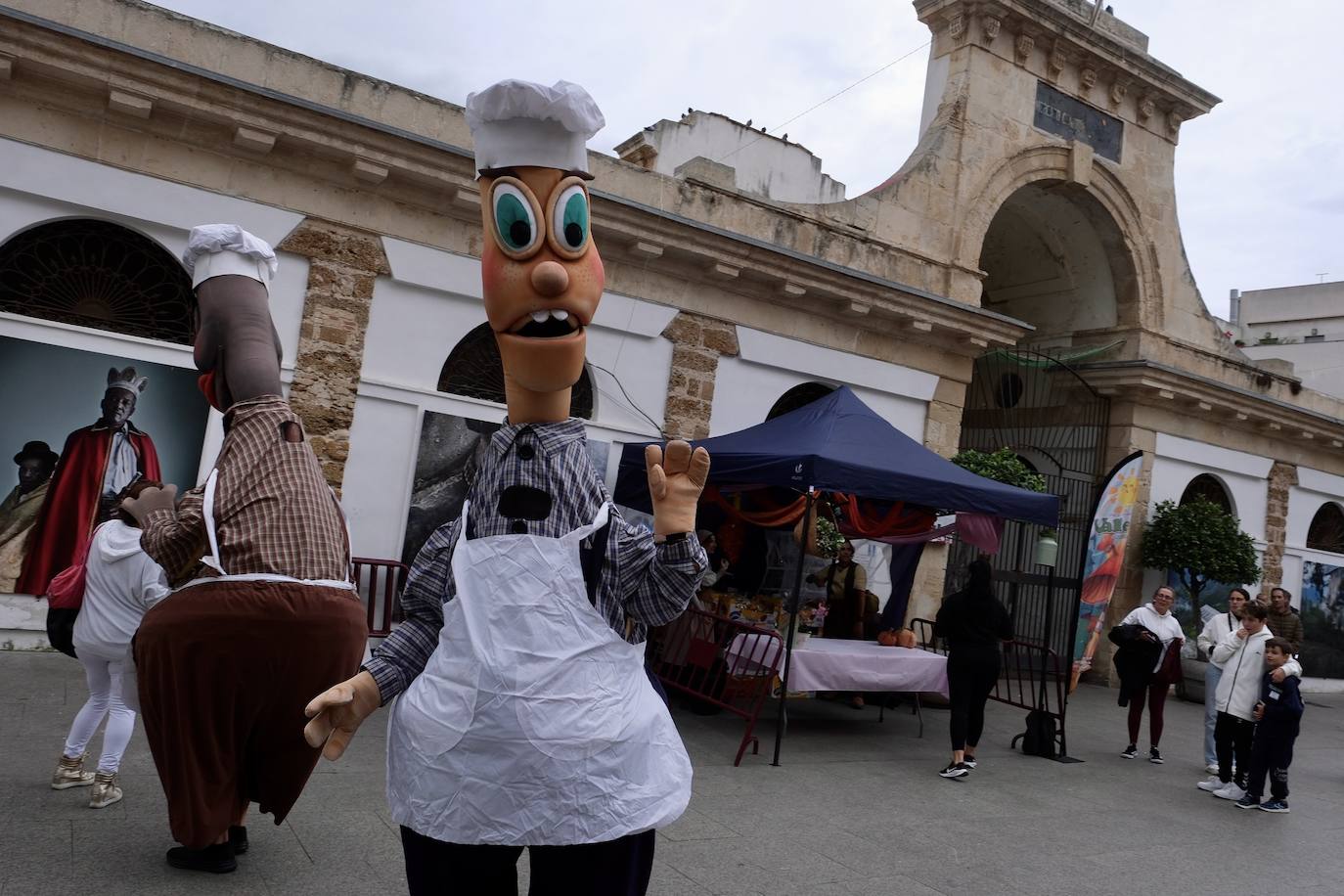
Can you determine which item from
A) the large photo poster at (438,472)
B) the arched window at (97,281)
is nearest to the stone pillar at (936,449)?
the large photo poster at (438,472)

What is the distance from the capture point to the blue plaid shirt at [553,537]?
2.58m

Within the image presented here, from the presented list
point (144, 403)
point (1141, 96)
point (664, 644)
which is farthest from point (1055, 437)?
point (144, 403)

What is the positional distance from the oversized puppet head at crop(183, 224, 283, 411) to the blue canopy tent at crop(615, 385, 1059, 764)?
3.88 meters

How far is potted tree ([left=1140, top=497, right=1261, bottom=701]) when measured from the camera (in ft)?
44.8

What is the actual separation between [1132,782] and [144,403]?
26.6 ft

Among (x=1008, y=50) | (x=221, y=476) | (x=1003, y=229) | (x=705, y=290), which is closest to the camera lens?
(x=221, y=476)

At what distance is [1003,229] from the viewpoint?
50.4ft

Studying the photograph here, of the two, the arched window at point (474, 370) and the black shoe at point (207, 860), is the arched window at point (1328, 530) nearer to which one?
the arched window at point (474, 370)

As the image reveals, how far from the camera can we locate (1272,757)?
7156 millimetres

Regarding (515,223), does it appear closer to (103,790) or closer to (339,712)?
(339,712)

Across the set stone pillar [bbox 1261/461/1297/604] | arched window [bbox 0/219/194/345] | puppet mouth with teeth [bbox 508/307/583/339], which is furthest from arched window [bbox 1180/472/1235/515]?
puppet mouth with teeth [bbox 508/307/583/339]

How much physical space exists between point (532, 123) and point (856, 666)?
19.4ft

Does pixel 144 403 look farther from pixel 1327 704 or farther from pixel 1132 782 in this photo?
pixel 1327 704

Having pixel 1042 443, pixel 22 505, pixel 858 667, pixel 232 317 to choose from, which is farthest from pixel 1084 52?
pixel 22 505
